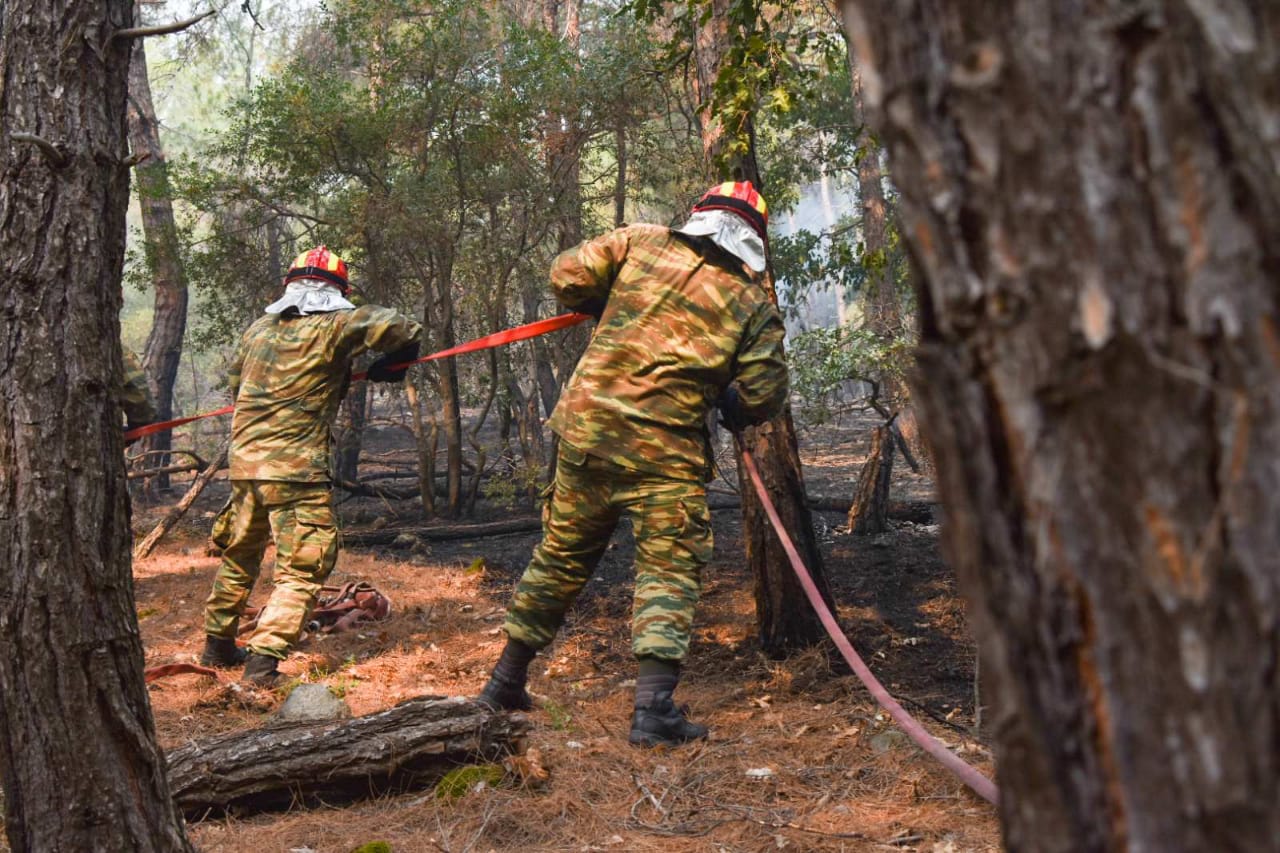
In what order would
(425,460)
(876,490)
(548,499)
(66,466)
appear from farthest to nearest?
(425,460), (876,490), (548,499), (66,466)

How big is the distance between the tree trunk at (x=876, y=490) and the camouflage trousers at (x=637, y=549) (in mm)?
4334

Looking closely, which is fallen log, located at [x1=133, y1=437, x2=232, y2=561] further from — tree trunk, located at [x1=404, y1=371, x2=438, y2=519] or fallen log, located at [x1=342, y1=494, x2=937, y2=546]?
tree trunk, located at [x1=404, y1=371, x2=438, y2=519]

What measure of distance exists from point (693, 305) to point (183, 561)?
21.0 ft

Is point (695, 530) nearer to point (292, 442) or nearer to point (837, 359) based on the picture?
point (292, 442)

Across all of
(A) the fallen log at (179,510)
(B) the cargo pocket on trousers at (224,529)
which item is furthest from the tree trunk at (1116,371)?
(A) the fallen log at (179,510)

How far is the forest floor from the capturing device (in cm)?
348

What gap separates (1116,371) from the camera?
875 mm

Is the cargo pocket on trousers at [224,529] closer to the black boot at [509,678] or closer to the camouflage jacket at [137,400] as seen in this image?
the camouflage jacket at [137,400]

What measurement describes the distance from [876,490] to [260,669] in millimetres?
4886

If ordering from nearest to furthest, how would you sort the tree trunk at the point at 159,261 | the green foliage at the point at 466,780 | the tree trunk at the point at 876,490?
the green foliage at the point at 466,780
the tree trunk at the point at 876,490
the tree trunk at the point at 159,261

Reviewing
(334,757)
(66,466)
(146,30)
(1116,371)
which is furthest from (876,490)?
(1116,371)

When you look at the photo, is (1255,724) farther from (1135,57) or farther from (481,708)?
(481,708)

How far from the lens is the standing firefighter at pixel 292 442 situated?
561 centimetres

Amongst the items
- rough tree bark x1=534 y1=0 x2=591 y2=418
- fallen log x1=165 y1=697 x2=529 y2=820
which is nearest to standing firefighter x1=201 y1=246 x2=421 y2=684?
fallen log x1=165 y1=697 x2=529 y2=820
